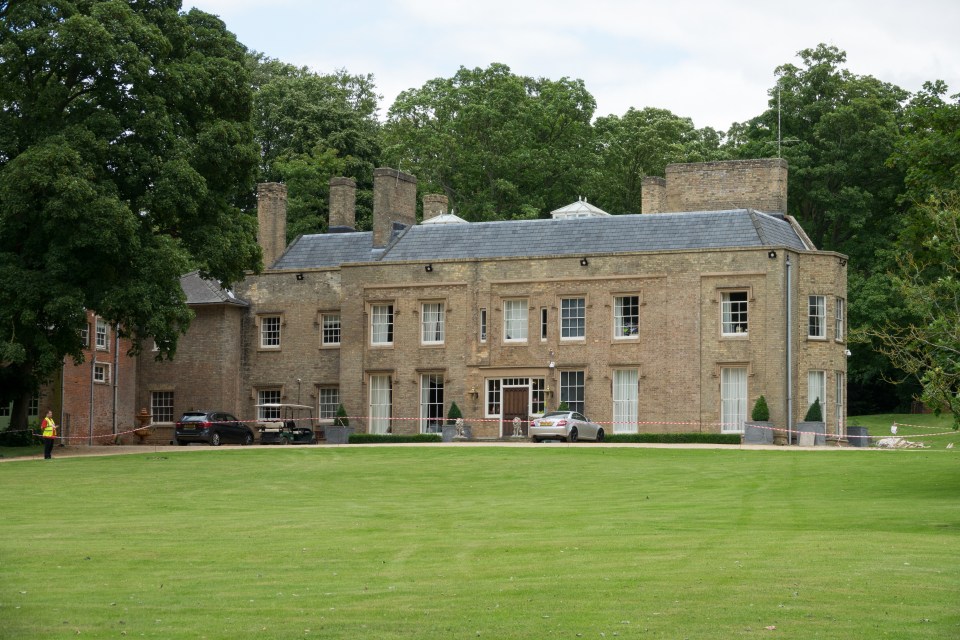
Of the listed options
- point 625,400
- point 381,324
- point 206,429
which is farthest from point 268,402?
point 625,400

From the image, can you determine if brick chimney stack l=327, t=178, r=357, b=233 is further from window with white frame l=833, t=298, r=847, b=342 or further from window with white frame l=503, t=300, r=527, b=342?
window with white frame l=833, t=298, r=847, b=342

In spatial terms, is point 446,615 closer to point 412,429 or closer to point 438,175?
point 412,429

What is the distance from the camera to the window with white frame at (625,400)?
162 feet

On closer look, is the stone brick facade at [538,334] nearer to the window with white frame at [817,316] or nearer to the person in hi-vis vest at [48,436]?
the window with white frame at [817,316]

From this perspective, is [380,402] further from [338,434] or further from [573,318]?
[573,318]

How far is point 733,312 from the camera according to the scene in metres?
48.5

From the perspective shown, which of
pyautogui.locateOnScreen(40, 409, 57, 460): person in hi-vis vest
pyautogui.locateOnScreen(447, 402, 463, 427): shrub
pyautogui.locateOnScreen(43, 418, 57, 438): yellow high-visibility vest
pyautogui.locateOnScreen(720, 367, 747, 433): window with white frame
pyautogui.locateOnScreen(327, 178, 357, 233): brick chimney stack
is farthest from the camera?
pyautogui.locateOnScreen(327, 178, 357, 233): brick chimney stack

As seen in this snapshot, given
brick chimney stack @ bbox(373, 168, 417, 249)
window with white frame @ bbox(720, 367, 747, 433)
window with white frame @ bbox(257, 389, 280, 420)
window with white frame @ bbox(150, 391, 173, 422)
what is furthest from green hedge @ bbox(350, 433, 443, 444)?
window with white frame @ bbox(150, 391, 173, 422)

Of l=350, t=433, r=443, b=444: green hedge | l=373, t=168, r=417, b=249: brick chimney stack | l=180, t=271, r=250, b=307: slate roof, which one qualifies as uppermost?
l=373, t=168, r=417, b=249: brick chimney stack

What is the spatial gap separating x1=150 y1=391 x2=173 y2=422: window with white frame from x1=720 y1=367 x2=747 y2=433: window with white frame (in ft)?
73.3

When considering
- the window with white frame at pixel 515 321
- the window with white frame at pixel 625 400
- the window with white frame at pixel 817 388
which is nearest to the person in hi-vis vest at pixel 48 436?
the window with white frame at pixel 515 321

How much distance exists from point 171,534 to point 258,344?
36574mm

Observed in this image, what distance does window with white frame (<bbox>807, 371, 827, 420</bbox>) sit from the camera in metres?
48.2

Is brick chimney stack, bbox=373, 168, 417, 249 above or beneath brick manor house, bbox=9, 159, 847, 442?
above
